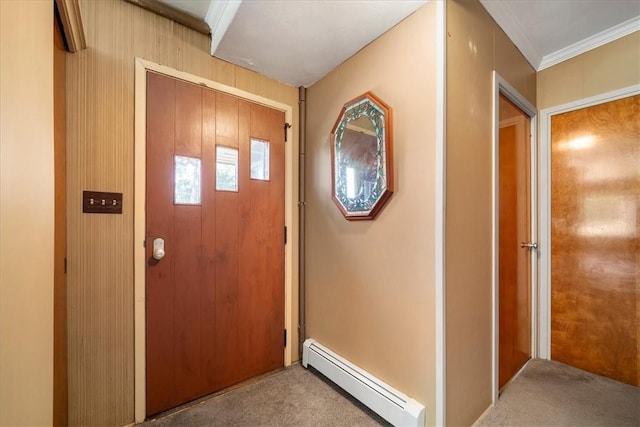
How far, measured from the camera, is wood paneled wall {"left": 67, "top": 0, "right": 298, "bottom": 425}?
1.29 m

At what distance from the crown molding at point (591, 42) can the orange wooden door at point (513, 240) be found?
0.49 m

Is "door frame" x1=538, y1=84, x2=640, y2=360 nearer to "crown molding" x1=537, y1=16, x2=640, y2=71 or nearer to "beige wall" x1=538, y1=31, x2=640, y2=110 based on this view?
"beige wall" x1=538, y1=31, x2=640, y2=110

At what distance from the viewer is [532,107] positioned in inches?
82.4

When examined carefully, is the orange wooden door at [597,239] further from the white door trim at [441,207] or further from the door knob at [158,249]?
the door knob at [158,249]

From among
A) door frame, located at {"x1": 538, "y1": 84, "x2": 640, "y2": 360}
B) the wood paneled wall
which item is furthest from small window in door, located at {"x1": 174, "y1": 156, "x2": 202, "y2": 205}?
door frame, located at {"x1": 538, "y1": 84, "x2": 640, "y2": 360}

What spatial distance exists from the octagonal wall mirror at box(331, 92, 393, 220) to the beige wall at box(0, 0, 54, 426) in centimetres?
139

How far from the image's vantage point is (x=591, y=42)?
1906 mm

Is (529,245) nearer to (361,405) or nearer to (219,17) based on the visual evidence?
(361,405)

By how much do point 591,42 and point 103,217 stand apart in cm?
343

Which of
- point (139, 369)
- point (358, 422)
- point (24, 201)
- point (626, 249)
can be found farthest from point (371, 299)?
point (626, 249)

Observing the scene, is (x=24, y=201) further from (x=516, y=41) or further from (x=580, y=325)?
(x=580, y=325)

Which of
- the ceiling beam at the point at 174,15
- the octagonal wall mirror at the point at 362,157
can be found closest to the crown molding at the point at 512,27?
the octagonal wall mirror at the point at 362,157

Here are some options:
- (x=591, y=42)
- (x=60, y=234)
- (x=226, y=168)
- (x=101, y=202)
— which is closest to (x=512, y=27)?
(x=591, y=42)

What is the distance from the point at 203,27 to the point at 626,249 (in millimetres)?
3219
